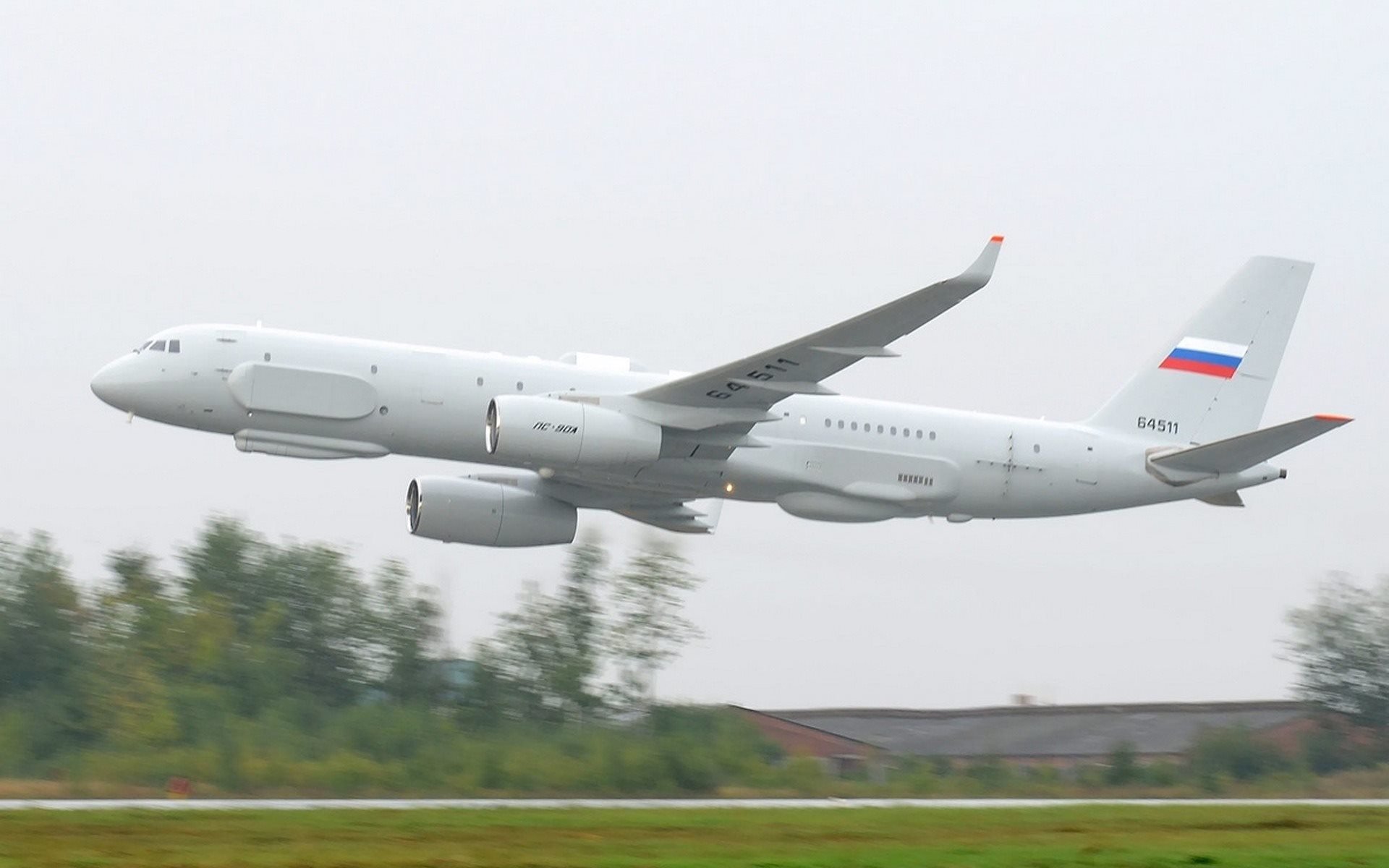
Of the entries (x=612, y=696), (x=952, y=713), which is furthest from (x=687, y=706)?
(x=952, y=713)

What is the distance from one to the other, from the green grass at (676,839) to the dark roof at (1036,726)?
81.1 ft

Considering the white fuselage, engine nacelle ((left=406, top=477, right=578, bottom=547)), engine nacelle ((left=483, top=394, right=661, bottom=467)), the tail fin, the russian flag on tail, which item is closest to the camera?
engine nacelle ((left=483, top=394, right=661, bottom=467))

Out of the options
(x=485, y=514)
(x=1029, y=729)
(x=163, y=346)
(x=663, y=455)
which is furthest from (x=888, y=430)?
(x=1029, y=729)

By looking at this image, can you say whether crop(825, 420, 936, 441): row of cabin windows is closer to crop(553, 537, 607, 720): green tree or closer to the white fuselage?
the white fuselage

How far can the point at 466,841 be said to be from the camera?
1984cm

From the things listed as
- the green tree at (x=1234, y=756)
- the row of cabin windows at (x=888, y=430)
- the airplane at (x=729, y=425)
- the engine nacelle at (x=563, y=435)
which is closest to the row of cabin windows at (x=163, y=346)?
the airplane at (x=729, y=425)

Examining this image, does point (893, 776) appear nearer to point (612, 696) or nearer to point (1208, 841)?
point (612, 696)

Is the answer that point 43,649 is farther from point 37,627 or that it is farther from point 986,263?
point 986,263

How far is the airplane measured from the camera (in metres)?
32.6

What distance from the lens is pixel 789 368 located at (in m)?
32.7

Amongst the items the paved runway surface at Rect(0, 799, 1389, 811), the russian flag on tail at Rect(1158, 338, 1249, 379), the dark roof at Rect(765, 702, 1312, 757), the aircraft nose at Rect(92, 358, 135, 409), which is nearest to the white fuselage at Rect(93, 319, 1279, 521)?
the aircraft nose at Rect(92, 358, 135, 409)

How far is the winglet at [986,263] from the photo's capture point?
1096 inches

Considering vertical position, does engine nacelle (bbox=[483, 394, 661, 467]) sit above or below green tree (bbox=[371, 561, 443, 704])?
above

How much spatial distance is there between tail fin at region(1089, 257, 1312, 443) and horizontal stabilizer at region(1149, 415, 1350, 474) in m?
1.40
